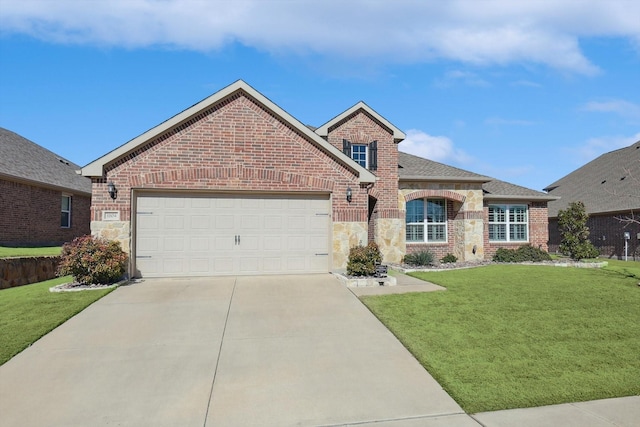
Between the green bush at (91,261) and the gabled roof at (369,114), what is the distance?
961 cm

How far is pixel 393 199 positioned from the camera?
17328 mm

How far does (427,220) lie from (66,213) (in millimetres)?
18419

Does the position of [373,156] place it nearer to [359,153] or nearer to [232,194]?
[359,153]

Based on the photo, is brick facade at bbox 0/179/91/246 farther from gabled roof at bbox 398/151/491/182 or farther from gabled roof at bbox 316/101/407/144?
gabled roof at bbox 398/151/491/182

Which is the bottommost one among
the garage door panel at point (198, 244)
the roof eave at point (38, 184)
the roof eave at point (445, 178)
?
the garage door panel at point (198, 244)

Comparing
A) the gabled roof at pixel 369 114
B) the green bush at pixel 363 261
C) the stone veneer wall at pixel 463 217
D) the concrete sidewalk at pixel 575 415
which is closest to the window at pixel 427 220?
the stone veneer wall at pixel 463 217

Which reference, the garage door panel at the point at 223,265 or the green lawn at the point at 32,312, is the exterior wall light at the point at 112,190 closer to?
the green lawn at the point at 32,312

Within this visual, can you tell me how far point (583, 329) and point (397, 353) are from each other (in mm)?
3611

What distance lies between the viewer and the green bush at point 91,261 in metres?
9.94

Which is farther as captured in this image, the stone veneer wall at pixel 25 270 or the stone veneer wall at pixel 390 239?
the stone veneer wall at pixel 390 239

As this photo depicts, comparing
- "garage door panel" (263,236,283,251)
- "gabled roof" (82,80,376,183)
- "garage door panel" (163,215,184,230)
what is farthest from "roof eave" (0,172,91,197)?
"garage door panel" (263,236,283,251)

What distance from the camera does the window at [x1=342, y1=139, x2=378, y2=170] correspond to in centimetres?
1719

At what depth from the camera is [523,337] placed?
21.5 ft

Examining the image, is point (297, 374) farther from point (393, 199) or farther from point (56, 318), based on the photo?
point (393, 199)
